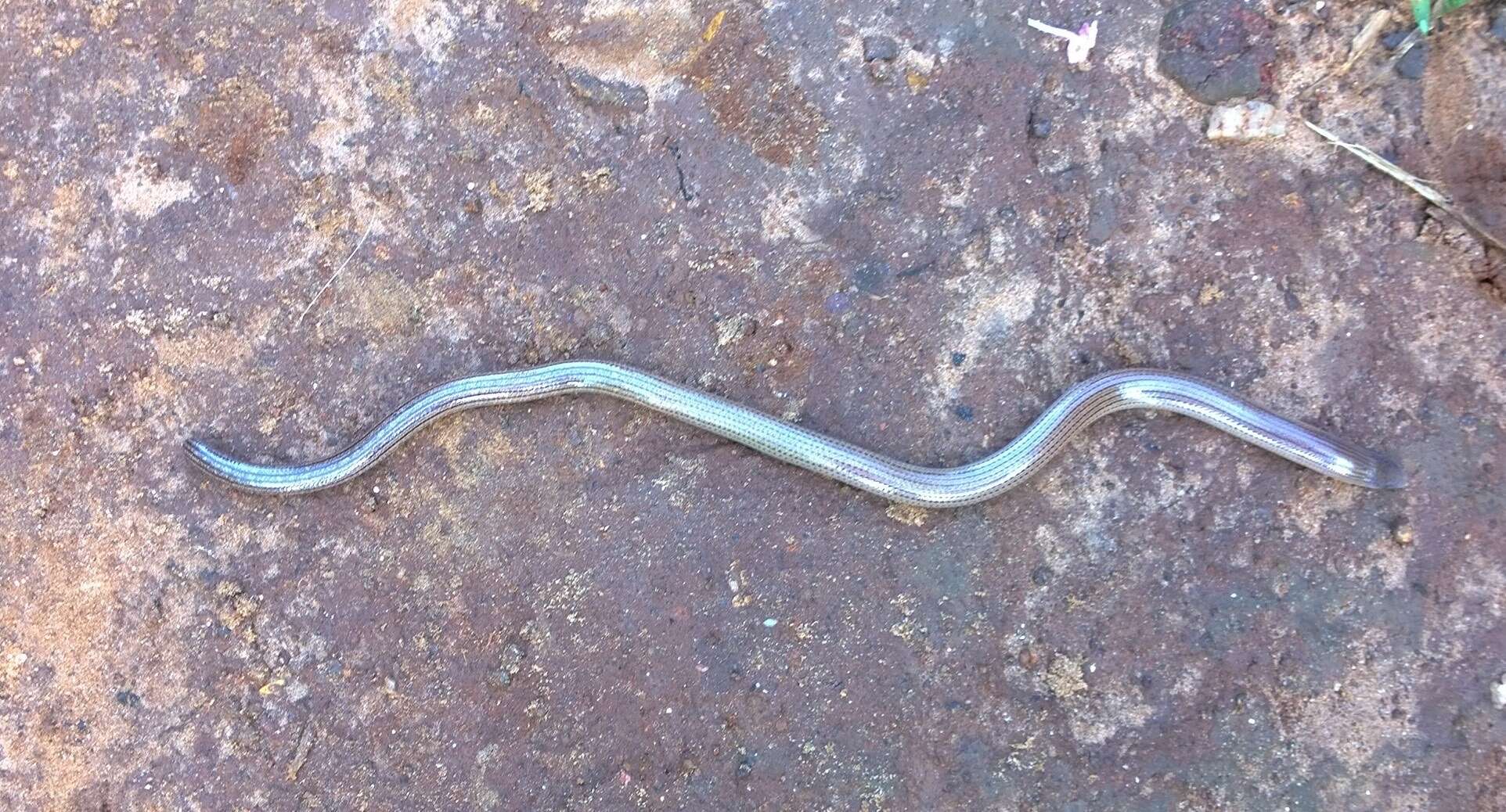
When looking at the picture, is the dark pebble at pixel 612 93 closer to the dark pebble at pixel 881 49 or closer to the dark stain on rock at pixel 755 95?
the dark stain on rock at pixel 755 95

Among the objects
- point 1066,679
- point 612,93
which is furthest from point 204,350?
point 1066,679

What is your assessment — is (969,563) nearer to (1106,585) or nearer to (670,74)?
(1106,585)

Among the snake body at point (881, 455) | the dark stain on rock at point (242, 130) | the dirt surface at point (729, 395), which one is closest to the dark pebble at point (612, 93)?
the dirt surface at point (729, 395)

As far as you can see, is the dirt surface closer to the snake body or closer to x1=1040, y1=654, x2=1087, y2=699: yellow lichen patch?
x1=1040, y1=654, x2=1087, y2=699: yellow lichen patch

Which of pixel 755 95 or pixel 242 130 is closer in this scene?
pixel 755 95

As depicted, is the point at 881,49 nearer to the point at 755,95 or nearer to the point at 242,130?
the point at 755,95

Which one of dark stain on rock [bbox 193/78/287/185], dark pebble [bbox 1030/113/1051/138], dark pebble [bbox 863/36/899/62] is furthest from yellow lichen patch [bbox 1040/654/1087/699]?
dark stain on rock [bbox 193/78/287/185]

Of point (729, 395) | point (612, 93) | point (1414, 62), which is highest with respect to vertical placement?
point (1414, 62)
